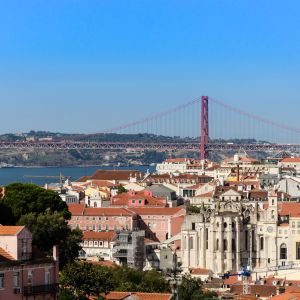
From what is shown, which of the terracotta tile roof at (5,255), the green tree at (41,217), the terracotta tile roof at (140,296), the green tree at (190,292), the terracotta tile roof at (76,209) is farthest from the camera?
the terracotta tile roof at (76,209)

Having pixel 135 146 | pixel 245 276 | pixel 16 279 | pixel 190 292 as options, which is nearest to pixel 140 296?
pixel 16 279

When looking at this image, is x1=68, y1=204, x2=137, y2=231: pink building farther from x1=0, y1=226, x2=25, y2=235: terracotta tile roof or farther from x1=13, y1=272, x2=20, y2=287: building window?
x1=13, y1=272, x2=20, y2=287: building window

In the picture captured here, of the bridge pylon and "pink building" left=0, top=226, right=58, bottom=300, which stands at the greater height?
the bridge pylon

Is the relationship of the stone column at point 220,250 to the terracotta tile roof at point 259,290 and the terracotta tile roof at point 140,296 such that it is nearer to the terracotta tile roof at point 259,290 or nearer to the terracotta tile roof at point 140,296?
the terracotta tile roof at point 259,290

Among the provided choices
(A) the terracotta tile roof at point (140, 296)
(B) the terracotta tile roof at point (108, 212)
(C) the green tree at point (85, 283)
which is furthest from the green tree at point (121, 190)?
(C) the green tree at point (85, 283)

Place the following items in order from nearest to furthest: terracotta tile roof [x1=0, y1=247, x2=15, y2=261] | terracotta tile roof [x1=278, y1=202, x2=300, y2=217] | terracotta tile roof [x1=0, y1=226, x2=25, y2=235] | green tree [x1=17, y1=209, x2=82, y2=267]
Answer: terracotta tile roof [x1=0, y1=247, x2=15, y2=261]
terracotta tile roof [x1=0, y1=226, x2=25, y2=235]
green tree [x1=17, y1=209, x2=82, y2=267]
terracotta tile roof [x1=278, y1=202, x2=300, y2=217]

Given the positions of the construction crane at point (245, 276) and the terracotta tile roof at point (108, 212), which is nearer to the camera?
the construction crane at point (245, 276)

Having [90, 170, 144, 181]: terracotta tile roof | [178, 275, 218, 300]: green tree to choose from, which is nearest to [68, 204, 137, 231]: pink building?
[178, 275, 218, 300]: green tree
